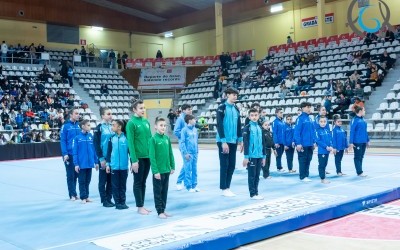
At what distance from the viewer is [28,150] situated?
745 inches

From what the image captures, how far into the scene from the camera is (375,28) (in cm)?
2464

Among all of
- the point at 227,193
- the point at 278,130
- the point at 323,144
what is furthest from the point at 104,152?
the point at 278,130

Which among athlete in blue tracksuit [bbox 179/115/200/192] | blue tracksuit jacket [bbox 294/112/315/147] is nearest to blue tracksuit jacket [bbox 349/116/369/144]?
blue tracksuit jacket [bbox 294/112/315/147]

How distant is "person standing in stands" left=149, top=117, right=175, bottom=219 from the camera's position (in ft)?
20.6

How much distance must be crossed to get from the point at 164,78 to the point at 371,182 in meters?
24.8

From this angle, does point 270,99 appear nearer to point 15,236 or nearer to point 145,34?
point 145,34

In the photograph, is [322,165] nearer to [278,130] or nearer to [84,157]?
[278,130]

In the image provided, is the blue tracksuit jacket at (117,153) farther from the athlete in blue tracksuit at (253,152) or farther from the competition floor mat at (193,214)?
the athlete in blue tracksuit at (253,152)

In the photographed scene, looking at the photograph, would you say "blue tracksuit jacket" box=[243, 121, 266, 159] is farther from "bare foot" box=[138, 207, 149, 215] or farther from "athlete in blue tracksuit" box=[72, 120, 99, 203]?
"athlete in blue tracksuit" box=[72, 120, 99, 203]

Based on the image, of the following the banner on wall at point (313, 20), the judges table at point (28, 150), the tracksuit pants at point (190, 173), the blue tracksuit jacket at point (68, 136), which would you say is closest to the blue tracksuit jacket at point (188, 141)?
the tracksuit pants at point (190, 173)

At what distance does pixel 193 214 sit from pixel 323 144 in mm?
3999

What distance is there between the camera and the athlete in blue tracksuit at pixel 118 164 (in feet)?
23.5

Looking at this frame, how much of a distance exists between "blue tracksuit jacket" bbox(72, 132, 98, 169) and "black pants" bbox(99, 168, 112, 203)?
0.43 metres

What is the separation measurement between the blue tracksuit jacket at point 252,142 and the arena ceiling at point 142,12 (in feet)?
70.5
